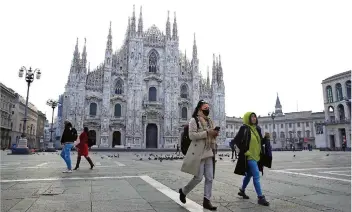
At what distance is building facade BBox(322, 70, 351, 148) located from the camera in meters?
43.1

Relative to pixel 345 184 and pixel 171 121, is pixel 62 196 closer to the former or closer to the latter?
pixel 345 184

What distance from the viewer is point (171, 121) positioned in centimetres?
4084

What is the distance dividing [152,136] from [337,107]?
32303mm

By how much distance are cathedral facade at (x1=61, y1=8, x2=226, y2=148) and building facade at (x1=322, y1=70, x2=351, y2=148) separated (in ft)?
62.0

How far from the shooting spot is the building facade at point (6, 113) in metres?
42.3

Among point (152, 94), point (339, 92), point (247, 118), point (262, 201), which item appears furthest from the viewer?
point (339, 92)

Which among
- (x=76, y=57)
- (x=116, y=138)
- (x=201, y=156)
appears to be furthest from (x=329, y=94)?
(x=201, y=156)

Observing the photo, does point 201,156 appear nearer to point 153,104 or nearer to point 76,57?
point 153,104

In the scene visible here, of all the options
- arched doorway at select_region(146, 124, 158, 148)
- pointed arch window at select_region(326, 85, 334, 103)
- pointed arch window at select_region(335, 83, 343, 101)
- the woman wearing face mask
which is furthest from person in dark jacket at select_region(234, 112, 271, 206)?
pointed arch window at select_region(326, 85, 334, 103)

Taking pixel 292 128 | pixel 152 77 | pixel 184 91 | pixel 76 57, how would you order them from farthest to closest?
pixel 292 128
pixel 184 91
pixel 152 77
pixel 76 57

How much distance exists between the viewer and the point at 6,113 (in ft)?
145

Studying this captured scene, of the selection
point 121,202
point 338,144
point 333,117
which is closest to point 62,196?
point 121,202

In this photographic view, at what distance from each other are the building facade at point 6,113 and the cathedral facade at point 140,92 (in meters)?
13.2

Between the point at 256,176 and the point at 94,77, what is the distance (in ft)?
124
